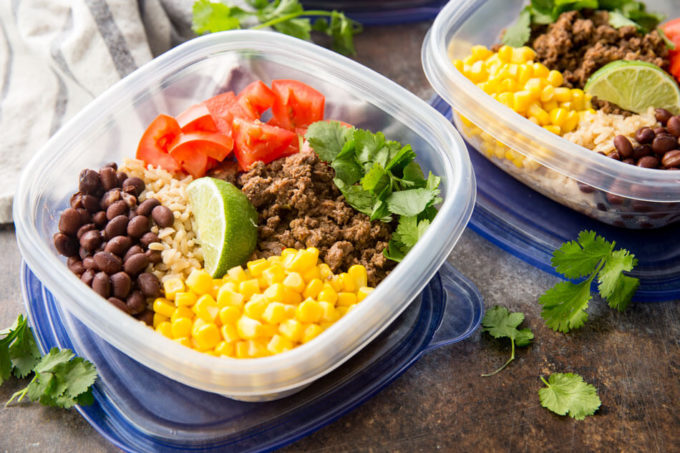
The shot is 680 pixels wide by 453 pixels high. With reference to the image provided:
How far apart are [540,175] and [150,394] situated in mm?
1604

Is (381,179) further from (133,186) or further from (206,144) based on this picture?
(133,186)

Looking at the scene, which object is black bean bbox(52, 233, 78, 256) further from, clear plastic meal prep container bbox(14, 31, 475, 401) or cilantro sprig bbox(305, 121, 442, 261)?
cilantro sprig bbox(305, 121, 442, 261)

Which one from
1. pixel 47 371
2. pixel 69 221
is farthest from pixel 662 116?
pixel 47 371

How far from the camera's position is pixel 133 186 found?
2088 millimetres

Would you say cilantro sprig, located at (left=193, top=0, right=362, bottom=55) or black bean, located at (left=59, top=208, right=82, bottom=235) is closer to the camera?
black bean, located at (left=59, top=208, right=82, bottom=235)

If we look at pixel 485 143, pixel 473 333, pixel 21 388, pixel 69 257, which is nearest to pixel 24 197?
pixel 69 257

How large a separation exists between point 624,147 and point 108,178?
180cm

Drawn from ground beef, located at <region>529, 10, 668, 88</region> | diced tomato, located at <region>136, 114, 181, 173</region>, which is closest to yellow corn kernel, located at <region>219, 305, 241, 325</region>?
diced tomato, located at <region>136, 114, 181, 173</region>

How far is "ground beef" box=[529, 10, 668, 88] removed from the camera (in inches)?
100

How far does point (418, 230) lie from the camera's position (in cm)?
196

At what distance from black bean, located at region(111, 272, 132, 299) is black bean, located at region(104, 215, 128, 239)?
0.16 metres

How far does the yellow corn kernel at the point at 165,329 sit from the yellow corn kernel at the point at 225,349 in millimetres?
166

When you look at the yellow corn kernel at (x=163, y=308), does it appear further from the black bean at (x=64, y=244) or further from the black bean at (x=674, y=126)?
the black bean at (x=674, y=126)

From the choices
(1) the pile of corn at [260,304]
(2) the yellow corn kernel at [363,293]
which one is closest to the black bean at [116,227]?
(1) the pile of corn at [260,304]
